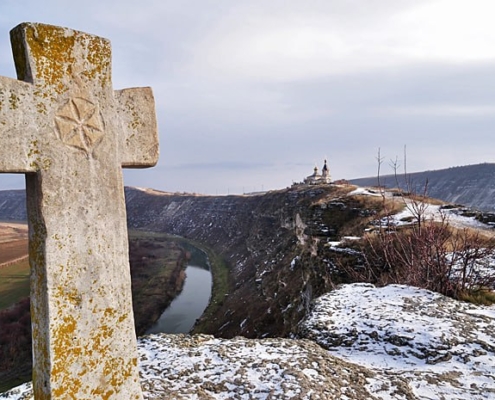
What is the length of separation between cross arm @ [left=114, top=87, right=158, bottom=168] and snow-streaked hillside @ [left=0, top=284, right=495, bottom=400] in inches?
121

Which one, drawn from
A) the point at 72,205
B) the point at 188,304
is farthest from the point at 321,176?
the point at 72,205

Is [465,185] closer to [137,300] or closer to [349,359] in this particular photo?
[137,300]

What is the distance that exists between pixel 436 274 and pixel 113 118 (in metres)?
8.90

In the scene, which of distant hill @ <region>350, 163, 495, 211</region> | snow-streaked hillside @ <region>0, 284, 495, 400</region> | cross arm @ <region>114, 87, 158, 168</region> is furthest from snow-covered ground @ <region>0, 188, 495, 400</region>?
distant hill @ <region>350, 163, 495, 211</region>

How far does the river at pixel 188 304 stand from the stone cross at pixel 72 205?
90.4ft

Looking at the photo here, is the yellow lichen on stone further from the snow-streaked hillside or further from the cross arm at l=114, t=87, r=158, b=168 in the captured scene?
the snow-streaked hillside

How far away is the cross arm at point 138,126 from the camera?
2.88 m

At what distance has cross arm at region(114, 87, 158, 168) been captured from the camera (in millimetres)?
2885

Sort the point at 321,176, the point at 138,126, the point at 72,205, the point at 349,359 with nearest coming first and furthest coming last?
the point at 72,205 < the point at 138,126 < the point at 349,359 < the point at 321,176

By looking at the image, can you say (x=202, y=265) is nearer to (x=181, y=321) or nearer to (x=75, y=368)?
(x=181, y=321)

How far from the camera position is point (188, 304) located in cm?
3594

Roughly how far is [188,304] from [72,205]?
35491mm

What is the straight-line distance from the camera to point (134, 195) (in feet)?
461

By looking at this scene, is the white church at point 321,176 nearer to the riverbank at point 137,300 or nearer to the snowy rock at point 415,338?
the riverbank at point 137,300
